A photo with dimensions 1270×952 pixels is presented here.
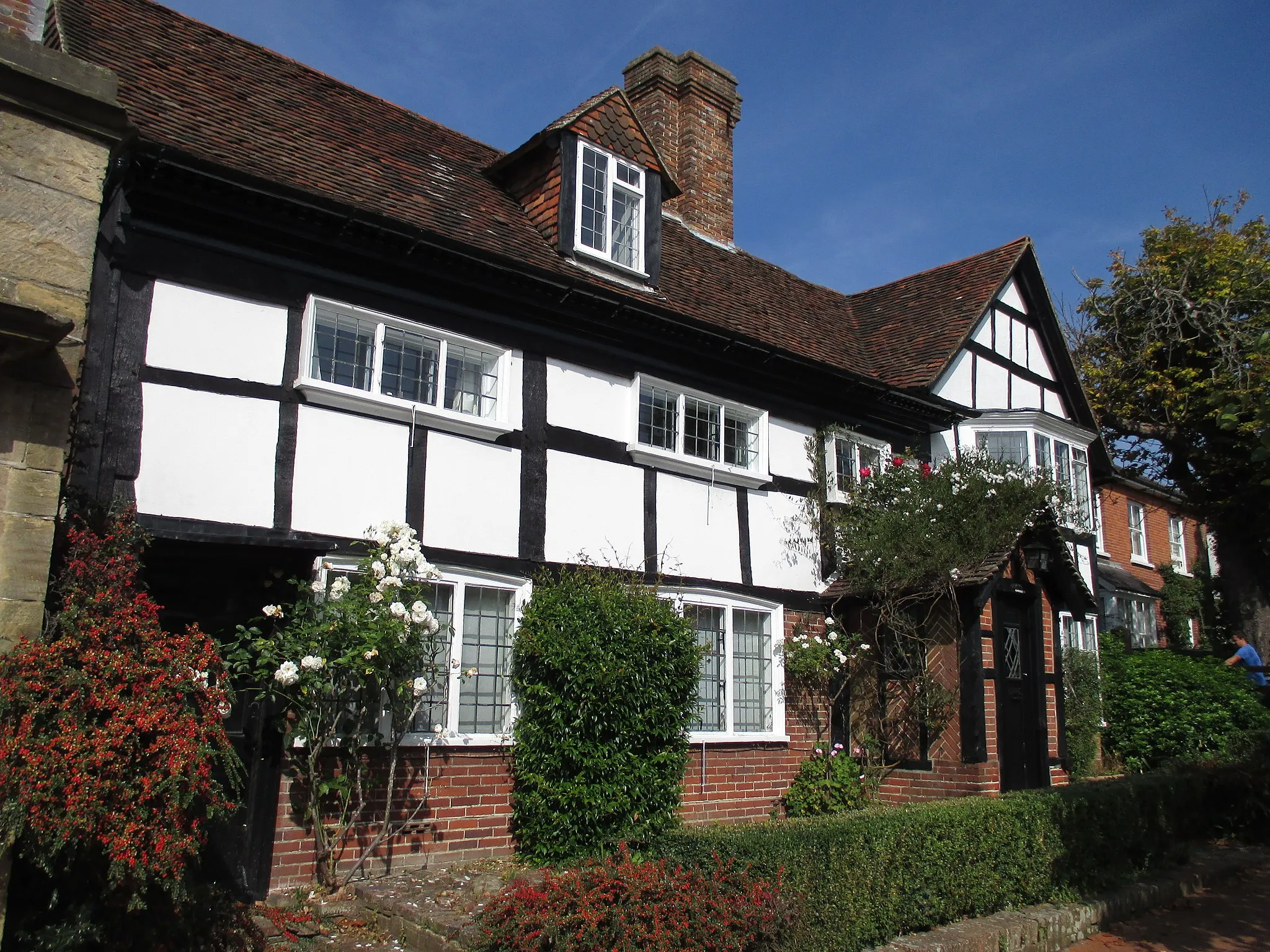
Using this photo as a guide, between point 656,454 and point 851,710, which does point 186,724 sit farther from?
point 851,710

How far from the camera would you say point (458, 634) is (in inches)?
376

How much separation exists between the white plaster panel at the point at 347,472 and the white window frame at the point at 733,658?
123 inches

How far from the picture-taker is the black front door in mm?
12453

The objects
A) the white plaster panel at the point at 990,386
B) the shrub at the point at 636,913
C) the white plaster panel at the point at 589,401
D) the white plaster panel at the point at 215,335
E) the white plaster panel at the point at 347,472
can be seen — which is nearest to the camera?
the shrub at the point at 636,913

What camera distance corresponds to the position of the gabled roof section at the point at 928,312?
15.5m

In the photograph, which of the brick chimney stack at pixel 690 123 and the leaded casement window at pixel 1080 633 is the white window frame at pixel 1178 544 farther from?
the brick chimney stack at pixel 690 123

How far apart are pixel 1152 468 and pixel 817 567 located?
11.1m

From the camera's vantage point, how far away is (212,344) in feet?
27.7

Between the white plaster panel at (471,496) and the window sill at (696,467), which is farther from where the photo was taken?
the window sill at (696,467)

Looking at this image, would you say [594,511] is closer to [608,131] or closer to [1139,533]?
[608,131]

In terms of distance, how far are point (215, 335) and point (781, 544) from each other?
6861 millimetres

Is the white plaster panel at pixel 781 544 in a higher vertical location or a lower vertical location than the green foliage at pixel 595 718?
higher

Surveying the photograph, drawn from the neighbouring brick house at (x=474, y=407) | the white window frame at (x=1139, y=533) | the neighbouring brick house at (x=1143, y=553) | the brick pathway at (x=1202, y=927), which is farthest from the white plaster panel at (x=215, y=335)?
the white window frame at (x=1139, y=533)

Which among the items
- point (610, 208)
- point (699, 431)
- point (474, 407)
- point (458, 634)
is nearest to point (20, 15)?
point (474, 407)
